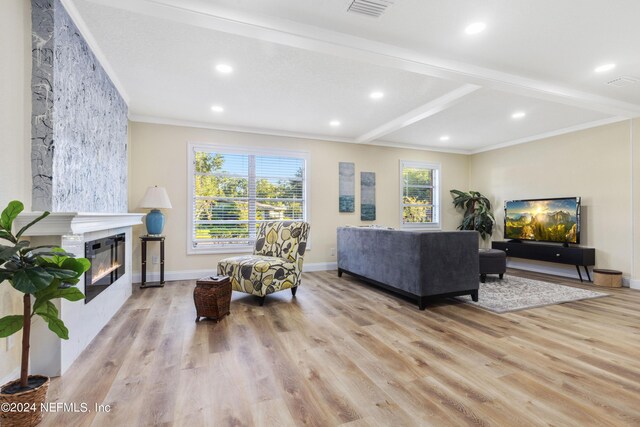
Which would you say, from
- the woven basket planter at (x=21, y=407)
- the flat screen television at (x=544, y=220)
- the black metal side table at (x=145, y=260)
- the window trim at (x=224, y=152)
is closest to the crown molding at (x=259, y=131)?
the window trim at (x=224, y=152)

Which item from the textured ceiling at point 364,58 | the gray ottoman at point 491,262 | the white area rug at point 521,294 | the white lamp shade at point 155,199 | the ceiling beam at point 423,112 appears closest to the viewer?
the textured ceiling at point 364,58

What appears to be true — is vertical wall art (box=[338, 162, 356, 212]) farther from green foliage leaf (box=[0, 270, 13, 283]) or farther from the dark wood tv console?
green foliage leaf (box=[0, 270, 13, 283])

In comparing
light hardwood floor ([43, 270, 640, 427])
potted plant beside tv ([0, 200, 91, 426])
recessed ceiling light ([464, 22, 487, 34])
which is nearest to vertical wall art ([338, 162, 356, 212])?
light hardwood floor ([43, 270, 640, 427])

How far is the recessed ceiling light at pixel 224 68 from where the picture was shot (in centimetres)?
302

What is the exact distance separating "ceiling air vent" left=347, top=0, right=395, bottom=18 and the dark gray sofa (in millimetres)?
2056

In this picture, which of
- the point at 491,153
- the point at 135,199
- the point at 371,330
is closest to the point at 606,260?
the point at 491,153

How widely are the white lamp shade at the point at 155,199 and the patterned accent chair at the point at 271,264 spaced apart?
121 centimetres

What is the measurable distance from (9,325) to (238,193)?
12.8ft

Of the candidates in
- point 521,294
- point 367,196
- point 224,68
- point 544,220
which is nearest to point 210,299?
point 224,68

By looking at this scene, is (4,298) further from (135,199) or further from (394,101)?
(394,101)

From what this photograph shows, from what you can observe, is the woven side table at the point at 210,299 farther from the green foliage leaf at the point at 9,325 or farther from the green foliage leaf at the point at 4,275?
the green foliage leaf at the point at 4,275

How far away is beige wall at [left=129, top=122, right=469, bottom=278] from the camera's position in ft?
15.1

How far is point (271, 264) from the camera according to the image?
354 cm

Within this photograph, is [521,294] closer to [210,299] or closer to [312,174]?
[312,174]
